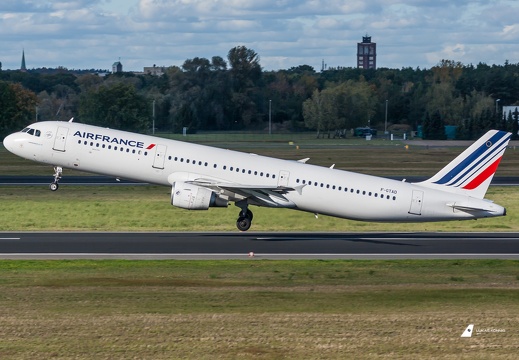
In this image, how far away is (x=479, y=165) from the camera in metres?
45.2

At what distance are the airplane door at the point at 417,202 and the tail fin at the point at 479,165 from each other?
151cm

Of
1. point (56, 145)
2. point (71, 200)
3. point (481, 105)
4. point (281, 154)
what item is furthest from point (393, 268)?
point (481, 105)

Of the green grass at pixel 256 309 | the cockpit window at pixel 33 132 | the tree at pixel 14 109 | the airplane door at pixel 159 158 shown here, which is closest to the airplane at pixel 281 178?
the airplane door at pixel 159 158

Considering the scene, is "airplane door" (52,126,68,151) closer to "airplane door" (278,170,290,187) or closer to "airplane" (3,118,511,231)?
"airplane" (3,118,511,231)

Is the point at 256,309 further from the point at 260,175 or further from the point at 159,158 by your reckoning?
the point at 159,158

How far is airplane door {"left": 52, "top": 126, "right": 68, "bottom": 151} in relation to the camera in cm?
4725

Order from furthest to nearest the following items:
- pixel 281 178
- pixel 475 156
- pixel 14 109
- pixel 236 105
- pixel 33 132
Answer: pixel 236 105 → pixel 14 109 → pixel 33 132 → pixel 281 178 → pixel 475 156

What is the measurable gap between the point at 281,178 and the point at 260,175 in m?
1.01

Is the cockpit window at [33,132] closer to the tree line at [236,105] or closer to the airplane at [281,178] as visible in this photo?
the airplane at [281,178]

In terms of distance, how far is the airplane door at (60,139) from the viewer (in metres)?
47.2

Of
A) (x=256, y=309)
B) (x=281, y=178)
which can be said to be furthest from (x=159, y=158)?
(x=256, y=309)

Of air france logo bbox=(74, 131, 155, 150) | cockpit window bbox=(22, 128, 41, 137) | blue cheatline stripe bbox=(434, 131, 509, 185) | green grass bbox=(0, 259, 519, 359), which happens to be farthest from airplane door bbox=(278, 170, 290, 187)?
cockpit window bbox=(22, 128, 41, 137)

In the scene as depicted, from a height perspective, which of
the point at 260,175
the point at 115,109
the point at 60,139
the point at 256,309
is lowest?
the point at 256,309

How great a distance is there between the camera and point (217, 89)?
16725 centimetres
